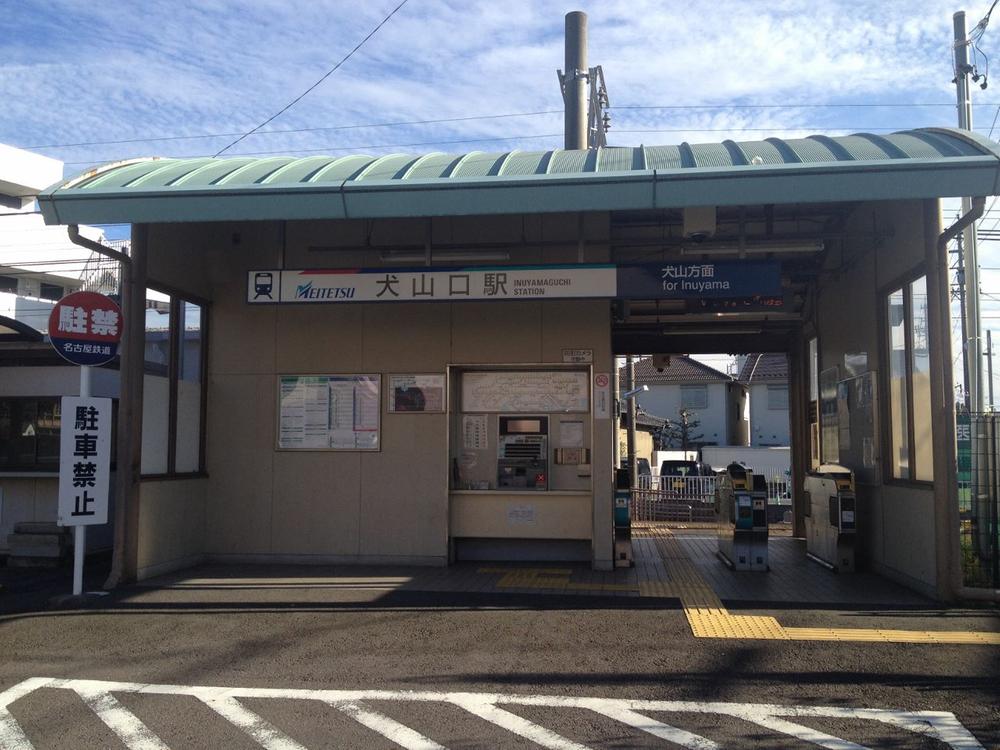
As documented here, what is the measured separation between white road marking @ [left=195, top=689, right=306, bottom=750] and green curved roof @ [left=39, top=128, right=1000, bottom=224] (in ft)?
16.6

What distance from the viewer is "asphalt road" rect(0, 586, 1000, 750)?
5270 mm

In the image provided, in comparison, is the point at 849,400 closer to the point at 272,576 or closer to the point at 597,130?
the point at 272,576

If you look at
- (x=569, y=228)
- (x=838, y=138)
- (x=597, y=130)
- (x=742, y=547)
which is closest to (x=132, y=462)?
(x=569, y=228)

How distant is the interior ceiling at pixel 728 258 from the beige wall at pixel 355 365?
39.5 inches

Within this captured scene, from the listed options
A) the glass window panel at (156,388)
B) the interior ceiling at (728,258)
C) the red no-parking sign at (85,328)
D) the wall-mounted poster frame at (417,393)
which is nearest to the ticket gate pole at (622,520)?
the wall-mounted poster frame at (417,393)

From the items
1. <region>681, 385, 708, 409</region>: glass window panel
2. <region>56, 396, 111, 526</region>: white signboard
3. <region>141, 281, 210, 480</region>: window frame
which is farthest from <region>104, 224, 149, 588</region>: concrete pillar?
<region>681, 385, 708, 409</region>: glass window panel

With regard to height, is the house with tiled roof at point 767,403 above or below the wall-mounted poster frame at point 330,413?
above

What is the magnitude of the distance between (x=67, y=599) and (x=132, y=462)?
1.62 meters

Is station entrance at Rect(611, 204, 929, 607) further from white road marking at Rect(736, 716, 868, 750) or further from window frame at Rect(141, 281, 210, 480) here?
window frame at Rect(141, 281, 210, 480)

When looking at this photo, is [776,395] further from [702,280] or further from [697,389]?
[702,280]

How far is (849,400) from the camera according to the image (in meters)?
11.6

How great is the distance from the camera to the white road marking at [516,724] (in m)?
5.07

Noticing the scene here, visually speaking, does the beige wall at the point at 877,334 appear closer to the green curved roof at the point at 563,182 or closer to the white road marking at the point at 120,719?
the green curved roof at the point at 563,182

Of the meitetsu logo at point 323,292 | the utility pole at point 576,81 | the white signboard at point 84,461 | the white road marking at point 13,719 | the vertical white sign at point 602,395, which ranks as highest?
the utility pole at point 576,81
